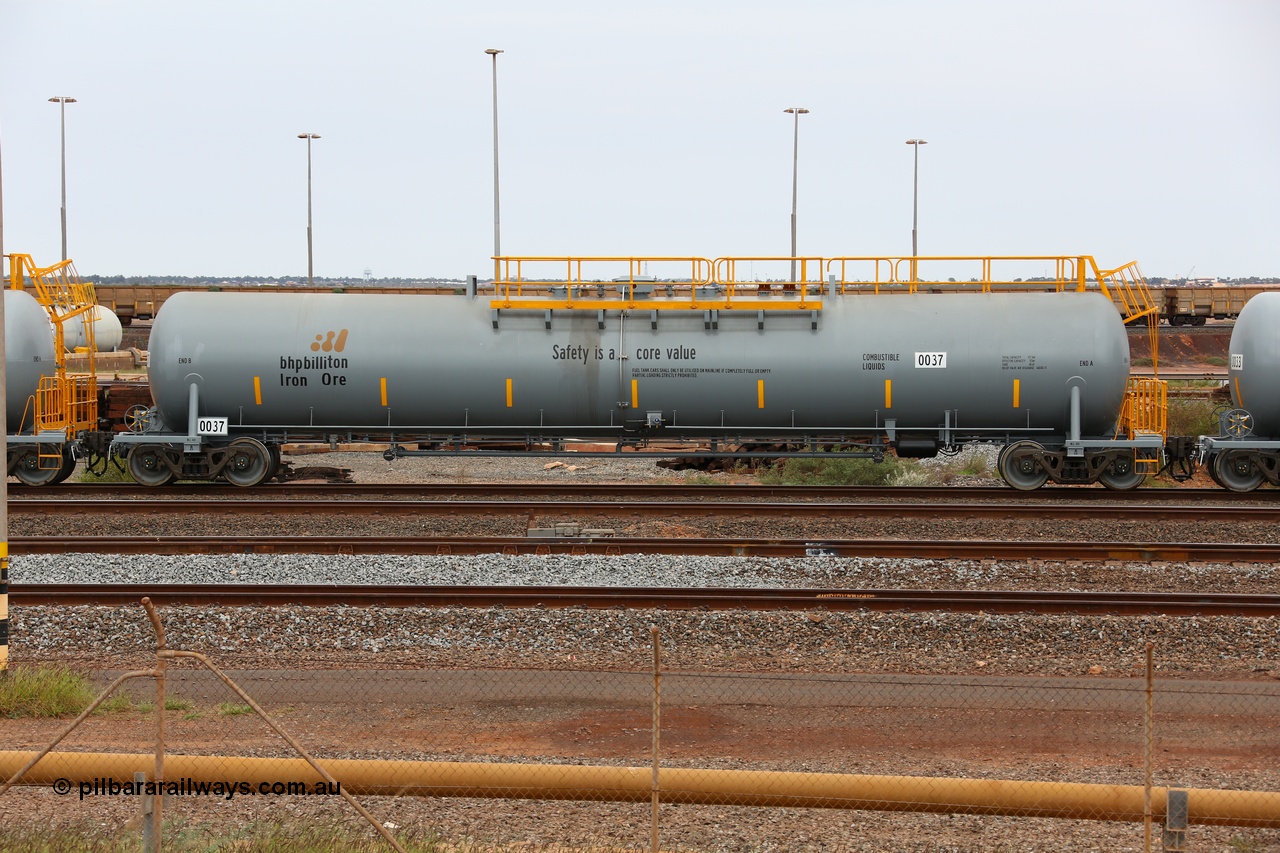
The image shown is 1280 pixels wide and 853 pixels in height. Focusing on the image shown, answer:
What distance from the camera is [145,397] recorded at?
2338 centimetres

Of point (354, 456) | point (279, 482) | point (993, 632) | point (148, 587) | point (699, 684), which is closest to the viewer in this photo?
point (699, 684)

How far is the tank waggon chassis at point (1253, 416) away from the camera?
20.5 meters

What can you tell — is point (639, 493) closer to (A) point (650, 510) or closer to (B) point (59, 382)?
(A) point (650, 510)

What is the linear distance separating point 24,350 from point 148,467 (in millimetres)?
3030

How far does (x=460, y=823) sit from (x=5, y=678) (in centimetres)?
473

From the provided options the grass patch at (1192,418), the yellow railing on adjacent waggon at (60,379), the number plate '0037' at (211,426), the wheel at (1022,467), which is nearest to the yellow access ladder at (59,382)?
the yellow railing on adjacent waggon at (60,379)

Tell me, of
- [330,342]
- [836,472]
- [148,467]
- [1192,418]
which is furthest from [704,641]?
[1192,418]

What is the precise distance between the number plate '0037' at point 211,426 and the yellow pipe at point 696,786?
1492cm

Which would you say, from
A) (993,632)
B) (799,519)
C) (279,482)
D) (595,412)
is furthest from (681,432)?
(993,632)

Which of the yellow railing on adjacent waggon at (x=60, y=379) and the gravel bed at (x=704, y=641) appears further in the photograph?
the yellow railing on adjacent waggon at (x=60, y=379)

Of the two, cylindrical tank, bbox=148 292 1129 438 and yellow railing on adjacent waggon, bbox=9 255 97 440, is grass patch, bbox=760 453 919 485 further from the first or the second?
yellow railing on adjacent waggon, bbox=9 255 97 440

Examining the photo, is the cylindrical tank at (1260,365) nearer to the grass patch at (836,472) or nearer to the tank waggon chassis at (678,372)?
the tank waggon chassis at (678,372)

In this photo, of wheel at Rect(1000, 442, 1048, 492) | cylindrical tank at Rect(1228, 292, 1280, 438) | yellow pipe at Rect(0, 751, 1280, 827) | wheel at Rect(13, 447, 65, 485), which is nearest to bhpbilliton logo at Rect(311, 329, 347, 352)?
wheel at Rect(13, 447, 65, 485)

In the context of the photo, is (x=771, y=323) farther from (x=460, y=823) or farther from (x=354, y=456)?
(x=460, y=823)
